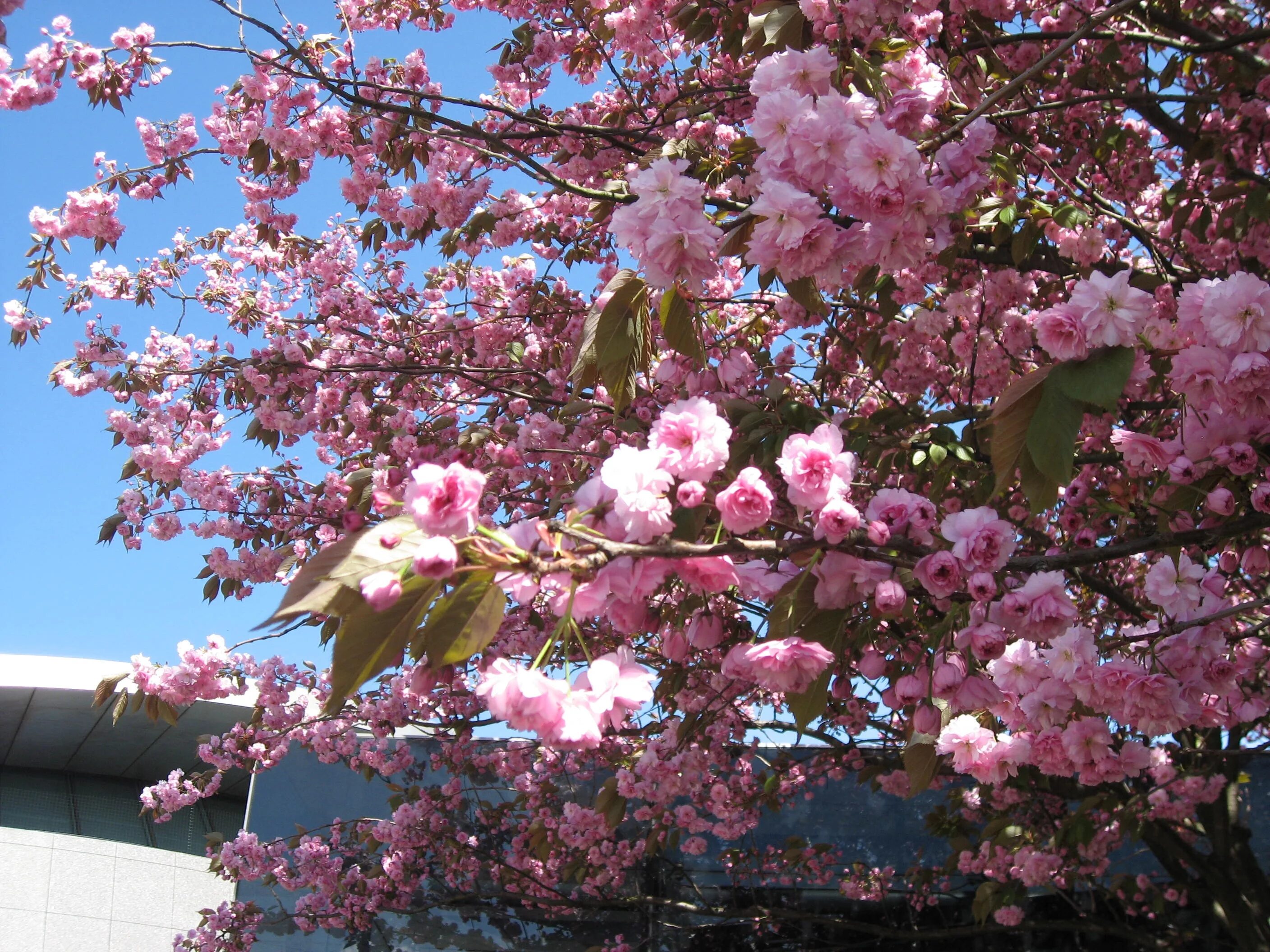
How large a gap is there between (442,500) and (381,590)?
0.37ft

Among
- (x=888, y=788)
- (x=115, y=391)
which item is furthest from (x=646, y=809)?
(x=115, y=391)

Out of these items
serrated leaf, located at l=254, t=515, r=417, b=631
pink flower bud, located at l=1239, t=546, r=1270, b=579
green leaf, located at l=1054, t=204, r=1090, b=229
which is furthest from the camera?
green leaf, located at l=1054, t=204, r=1090, b=229

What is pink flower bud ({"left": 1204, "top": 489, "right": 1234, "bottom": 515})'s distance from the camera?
162cm

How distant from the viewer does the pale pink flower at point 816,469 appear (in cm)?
126

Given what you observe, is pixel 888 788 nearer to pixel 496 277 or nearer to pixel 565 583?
pixel 496 277

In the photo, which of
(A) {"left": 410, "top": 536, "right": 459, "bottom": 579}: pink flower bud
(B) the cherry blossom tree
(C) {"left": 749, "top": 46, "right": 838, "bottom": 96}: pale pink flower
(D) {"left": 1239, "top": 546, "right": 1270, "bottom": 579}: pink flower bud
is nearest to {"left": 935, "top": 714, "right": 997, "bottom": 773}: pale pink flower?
(B) the cherry blossom tree

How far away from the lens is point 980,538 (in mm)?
1349

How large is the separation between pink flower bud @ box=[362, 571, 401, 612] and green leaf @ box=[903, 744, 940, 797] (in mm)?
1072

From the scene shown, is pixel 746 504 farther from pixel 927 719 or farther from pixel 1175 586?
pixel 1175 586

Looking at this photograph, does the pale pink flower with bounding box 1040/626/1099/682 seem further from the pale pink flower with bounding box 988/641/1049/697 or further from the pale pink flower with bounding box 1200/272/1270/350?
the pale pink flower with bounding box 1200/272/1270/350

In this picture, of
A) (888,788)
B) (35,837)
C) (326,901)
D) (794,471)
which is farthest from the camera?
(35,837)

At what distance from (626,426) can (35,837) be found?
1037 cm

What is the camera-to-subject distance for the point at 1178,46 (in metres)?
2.40

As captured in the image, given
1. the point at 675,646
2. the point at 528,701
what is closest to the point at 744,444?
the point at 675,646
